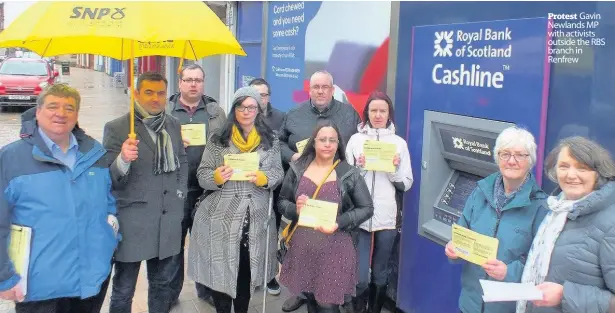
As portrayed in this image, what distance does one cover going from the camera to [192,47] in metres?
3.44

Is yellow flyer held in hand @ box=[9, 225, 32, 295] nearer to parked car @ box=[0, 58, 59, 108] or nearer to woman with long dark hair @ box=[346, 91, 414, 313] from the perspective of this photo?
woman with long dark hair @ box=[346, 91, 414, 313]

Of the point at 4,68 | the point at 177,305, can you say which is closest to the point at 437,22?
the point at 177,305

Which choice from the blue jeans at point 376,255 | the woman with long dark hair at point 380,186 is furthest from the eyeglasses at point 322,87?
the blue jeans at point 376,255

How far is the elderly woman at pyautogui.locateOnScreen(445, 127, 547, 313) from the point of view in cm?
Result: 208

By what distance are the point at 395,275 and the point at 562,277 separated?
6.59 feet

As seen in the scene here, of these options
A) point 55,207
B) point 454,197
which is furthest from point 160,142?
point 454,197

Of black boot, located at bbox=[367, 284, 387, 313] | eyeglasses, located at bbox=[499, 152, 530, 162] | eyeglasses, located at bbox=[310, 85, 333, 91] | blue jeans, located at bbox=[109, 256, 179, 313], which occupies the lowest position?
black boot, located at bbox=[367, 284, 387, 313]

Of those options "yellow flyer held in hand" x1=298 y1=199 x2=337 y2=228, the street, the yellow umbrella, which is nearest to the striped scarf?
the yellow umbrella

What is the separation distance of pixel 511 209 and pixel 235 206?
1.61m

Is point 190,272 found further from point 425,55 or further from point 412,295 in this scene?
point 425,55

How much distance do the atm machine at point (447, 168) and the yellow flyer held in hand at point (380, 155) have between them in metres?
0.29

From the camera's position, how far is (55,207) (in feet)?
7.27

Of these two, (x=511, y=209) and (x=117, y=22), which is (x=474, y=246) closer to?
(x=511, y=209)

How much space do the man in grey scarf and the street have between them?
1003mm
